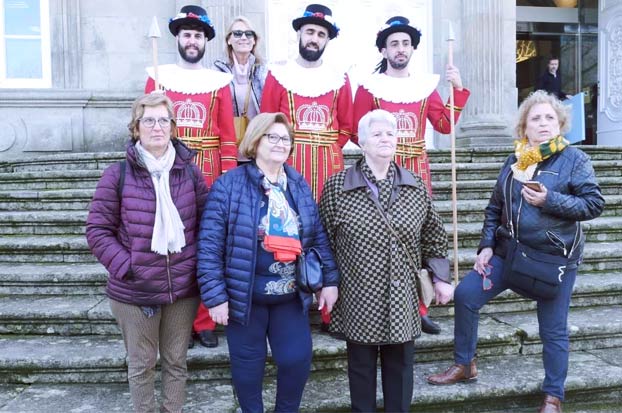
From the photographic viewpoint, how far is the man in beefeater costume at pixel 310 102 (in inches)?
154

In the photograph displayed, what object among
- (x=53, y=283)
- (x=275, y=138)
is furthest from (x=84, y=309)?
(x=275, y=138)

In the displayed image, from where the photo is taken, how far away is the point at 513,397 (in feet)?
11.2

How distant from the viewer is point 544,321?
10.3 feet

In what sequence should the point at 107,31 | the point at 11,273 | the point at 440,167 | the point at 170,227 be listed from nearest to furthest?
the point at 170,227, the point at 11,273, the point at 440,167, the point at 107,31

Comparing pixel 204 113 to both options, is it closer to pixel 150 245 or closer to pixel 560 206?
pixel 150 245

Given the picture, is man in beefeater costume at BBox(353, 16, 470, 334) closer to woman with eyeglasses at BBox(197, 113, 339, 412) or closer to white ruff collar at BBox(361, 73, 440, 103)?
white ruff collar at BBox(361, 73, 440, 103)

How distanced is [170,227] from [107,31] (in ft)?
19.7

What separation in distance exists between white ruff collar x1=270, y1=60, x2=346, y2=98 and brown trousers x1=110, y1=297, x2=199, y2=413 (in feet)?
5.45

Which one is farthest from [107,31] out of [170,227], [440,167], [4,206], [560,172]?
[560,172]

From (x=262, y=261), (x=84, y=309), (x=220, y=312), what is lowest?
(x=84, y=309)

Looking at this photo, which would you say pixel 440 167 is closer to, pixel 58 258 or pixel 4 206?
pixel 58 258

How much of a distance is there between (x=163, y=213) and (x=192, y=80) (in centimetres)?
141

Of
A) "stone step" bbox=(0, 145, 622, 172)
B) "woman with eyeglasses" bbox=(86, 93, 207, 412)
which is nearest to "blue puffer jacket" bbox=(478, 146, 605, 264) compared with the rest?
"woman with eyeglasses" bbox=(86, 93, 207, 412)

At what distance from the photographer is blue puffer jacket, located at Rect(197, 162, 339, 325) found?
2.71 m
